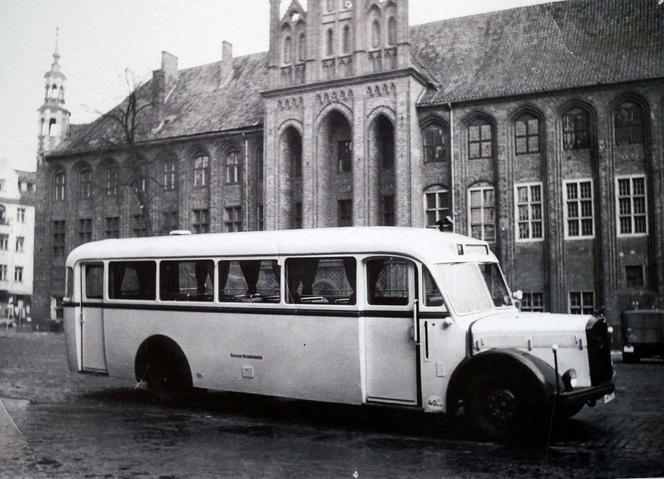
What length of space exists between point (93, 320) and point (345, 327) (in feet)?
15.7

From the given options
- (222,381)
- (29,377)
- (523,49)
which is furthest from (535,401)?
(523,49)

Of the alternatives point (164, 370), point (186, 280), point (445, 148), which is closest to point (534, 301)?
point (445, 148)

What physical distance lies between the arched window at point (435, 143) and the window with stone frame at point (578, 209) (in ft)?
15.3

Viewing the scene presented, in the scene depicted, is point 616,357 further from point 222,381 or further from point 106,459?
point 106,459

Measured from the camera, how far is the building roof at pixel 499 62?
72.5ft

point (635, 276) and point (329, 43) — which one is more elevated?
point (329, 43)

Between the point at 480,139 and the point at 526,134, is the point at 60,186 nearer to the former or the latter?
the point at 480,139

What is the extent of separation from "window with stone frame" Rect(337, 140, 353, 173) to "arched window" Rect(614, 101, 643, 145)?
9791 millimetres

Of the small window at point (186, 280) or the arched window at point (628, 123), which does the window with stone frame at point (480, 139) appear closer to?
the arched window at point (628, 123)

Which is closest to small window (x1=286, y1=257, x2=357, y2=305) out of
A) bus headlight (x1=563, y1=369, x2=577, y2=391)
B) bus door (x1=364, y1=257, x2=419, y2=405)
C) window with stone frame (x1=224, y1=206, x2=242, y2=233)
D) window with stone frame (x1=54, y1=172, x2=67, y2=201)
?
bus door (x1=364, y1=257, x2=419, y2=405)

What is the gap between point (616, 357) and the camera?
21031mm

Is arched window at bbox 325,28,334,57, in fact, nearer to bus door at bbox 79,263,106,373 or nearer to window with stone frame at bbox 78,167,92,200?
window with stone frame at bbox 78,167,92,200

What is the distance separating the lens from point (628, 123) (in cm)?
2270

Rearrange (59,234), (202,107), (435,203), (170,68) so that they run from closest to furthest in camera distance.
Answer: (435,203)
(59,234)
(202,107)
(170,68)
